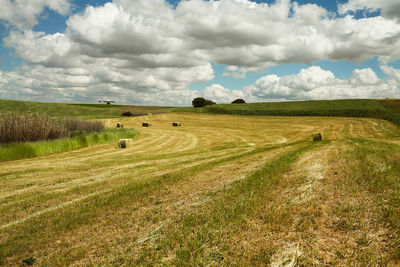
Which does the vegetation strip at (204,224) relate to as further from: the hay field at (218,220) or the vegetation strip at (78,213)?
the vegetation strip at (78,213)

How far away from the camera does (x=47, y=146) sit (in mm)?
18047

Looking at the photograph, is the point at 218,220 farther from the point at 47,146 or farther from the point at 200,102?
the point at 200,102

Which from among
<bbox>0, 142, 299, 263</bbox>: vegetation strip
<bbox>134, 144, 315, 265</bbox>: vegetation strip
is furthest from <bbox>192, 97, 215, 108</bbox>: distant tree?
<bbox>134, 144, 315, 265</bbox>: vegetation strip

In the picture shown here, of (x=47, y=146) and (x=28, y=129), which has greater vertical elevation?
(x=28, y=129)

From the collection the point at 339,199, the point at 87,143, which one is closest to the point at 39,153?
the point at 87,143

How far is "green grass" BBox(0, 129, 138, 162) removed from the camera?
51.2ft

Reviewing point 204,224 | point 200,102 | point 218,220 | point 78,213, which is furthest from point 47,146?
point 200,102

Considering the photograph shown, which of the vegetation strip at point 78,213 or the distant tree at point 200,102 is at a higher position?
the distant tree at point 200,102

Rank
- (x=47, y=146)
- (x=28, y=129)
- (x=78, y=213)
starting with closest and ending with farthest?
(x=78, y=213)
(x=47, y=146)
(x=28, y=129)

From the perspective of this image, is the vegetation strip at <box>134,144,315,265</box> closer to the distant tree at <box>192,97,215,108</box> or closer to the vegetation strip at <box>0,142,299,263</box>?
the vegetation strip at <box>0,142,299,263</box>

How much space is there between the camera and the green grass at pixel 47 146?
Answer: 15591 mm

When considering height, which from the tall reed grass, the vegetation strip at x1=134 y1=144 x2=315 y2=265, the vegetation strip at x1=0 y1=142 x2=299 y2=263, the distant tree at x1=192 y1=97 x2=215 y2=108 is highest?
the distant tree at x1=192 y1=97 x2=215 y2=108

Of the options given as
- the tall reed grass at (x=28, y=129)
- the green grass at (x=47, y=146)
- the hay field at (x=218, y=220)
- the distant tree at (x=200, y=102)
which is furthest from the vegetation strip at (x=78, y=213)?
the distant tree at (x=200, y=102)

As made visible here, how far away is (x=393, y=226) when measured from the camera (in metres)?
4.06
